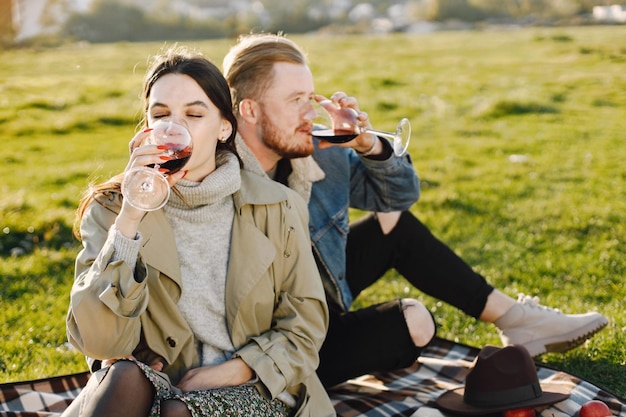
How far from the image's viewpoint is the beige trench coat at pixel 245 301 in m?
3.28

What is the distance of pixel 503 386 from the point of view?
4215 mm

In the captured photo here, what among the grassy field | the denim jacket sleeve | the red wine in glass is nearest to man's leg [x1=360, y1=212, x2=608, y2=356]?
the denim jacket sleeve

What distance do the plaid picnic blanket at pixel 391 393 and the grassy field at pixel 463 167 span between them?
48 centimetres

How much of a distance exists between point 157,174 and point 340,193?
1981 mm

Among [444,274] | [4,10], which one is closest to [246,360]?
[444,274]

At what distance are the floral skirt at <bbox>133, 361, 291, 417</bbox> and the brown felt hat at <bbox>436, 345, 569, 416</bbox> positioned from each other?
1279 mm

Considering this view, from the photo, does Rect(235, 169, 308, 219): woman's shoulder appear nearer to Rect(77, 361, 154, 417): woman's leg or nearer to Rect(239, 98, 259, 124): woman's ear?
Rect(239, 98, 259, 124): woman's ear

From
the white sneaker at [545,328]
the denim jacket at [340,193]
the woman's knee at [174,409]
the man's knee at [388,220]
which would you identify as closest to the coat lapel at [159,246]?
the woman's knee at [174,409]

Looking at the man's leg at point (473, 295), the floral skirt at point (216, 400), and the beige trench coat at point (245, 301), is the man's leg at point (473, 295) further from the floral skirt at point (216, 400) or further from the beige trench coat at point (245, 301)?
the floral skirt at point (216, 400)

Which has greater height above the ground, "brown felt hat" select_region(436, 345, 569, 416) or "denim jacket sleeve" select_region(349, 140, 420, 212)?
"denim jacket sleeve" select_region(349, 140, 420, 212)

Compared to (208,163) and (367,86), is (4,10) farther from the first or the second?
(208,163)

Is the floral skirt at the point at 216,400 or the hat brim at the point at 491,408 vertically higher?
the floral skirt at the point at 216,400

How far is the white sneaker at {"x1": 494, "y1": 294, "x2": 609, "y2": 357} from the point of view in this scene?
516cm

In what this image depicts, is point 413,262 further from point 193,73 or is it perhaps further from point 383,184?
point 193,73
